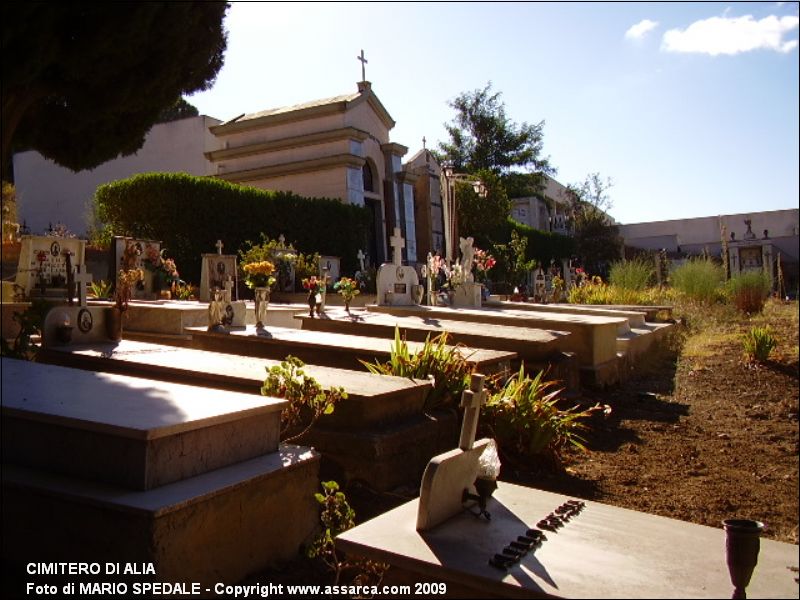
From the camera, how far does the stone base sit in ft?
8.02

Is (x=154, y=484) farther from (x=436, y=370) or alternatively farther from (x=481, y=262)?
(x=481, y=262)

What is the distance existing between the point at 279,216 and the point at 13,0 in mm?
13540

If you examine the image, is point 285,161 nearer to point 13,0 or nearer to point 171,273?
point 171,273

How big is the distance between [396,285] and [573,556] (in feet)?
26.8

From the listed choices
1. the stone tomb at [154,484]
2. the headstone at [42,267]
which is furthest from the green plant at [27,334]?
the headstone at [42,267]

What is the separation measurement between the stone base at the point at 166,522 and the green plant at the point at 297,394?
0.74m

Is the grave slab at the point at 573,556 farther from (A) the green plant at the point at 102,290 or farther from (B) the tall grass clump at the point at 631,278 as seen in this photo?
(B) the tall grass clump at the point at 631,278

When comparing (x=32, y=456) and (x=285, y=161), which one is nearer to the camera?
(x=32, y=456)

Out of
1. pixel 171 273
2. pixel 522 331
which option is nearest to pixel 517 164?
pixel 171 273

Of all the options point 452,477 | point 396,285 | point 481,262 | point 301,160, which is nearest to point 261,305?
point 396,285

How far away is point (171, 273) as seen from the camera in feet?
41.4

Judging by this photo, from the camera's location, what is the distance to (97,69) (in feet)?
17.5

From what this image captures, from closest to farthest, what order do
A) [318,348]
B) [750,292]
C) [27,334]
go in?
[27,334] → [318,348] → [750,292]

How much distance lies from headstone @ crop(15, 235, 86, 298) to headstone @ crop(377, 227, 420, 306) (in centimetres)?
392
